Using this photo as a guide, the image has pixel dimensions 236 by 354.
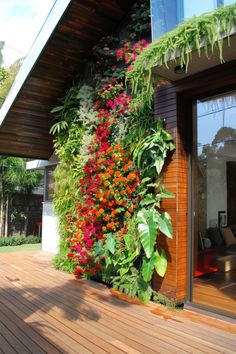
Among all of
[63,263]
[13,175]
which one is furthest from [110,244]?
[13,175]

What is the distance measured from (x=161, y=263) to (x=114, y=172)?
140 cm

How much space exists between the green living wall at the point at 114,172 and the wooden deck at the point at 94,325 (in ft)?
1.44

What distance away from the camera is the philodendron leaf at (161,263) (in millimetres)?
3990

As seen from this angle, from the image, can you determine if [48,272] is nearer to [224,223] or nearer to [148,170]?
[148,170]

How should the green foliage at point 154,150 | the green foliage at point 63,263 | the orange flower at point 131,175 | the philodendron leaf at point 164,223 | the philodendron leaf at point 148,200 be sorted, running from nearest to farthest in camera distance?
the philodendron leaf at point 164,223, the green foliage at point 154,150, the philodendron leaf at point 148,200, the orange flower at point 131,175, the green foliage at point 63,263

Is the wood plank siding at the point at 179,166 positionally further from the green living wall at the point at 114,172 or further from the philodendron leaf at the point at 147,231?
the philodendron leaf at the point at 147,231

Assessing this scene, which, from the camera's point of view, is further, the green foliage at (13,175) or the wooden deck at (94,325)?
the green foliage at (13,175)

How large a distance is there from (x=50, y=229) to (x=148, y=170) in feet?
15.6

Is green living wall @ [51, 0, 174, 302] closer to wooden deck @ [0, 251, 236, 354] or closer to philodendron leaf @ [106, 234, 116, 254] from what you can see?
philodendron leaf @ [106, 234, 116, 254]

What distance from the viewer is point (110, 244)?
4.58 m

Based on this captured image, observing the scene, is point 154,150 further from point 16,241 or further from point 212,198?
point 16,241

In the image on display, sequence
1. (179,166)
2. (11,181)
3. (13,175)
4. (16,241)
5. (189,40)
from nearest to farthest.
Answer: (189,40), (179,166), (16,241), (13,175), (11,181)

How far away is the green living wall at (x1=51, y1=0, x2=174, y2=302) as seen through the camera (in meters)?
4.21

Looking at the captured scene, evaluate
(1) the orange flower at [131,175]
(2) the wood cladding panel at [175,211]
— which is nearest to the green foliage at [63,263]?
(2) the wood cladding panel at [175,211]
